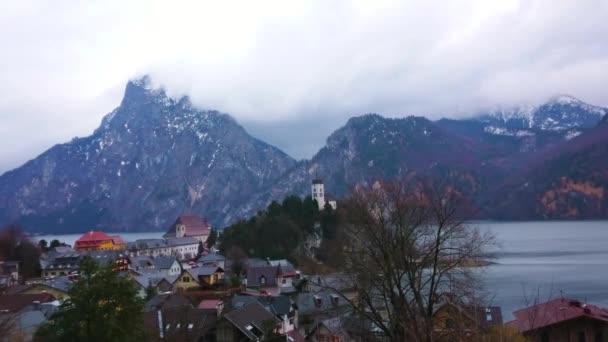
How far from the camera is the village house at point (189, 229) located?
91.4 meters

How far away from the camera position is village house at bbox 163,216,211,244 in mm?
91375

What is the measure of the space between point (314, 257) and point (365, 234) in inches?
1770

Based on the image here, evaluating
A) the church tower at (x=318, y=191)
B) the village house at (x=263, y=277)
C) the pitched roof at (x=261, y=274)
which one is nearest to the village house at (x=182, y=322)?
the village house at (x=263, y=277)

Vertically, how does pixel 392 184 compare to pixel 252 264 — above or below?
above

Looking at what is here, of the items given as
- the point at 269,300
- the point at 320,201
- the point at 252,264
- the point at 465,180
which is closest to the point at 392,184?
the point at 269,300

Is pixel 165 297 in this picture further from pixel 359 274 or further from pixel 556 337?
pixel 359 274

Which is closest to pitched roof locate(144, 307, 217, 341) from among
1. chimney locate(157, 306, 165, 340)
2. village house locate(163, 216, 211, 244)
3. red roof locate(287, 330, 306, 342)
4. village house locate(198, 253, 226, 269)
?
chimney locate(157, 306, 165, 340)

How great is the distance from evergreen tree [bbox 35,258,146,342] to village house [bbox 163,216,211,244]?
74.2 meters

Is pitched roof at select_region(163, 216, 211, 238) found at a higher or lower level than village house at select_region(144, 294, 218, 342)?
higher

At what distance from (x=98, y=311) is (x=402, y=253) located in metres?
7.74

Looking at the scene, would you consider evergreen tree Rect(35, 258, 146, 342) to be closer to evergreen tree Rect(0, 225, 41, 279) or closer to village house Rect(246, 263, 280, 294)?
village house Rect(246, 263, 280, 294)

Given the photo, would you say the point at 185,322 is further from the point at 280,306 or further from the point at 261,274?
the point at 261,274

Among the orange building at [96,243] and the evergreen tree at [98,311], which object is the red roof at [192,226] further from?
the evergreen tree at [98,311]

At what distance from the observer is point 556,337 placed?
736 inches
